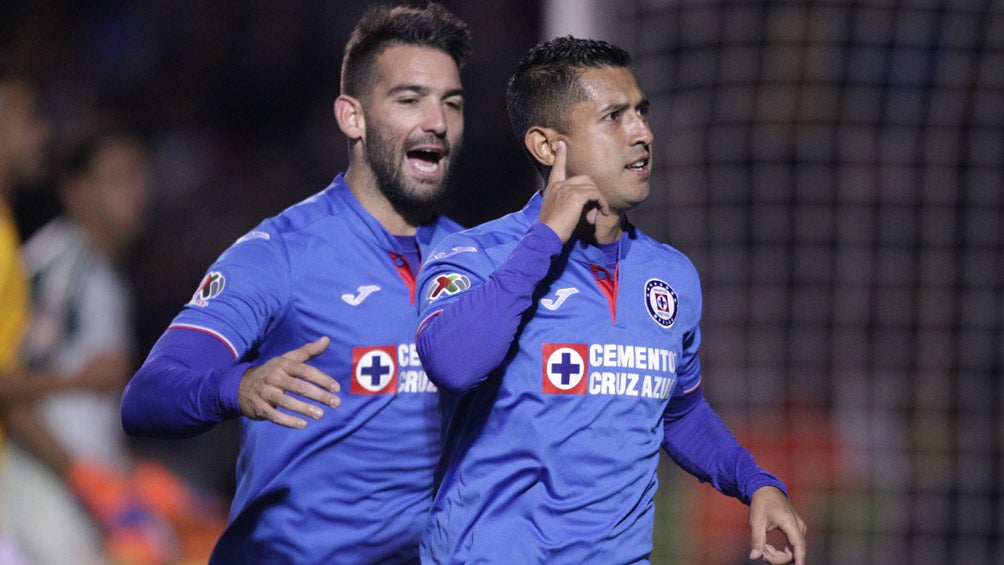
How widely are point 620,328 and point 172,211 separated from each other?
667 centimetres

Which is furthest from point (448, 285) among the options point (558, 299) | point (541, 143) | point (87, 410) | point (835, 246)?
point (835, 246)

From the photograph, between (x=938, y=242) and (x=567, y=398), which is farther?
(x=938, y=242)

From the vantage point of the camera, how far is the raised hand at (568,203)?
93.9 inches

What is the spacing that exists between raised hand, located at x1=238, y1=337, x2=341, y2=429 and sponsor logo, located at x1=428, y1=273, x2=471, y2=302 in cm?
27

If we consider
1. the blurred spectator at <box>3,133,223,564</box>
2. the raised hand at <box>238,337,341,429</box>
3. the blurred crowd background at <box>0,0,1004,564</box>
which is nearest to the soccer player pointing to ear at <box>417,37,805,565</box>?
the raised hand at <box>238,337,341,429</box>

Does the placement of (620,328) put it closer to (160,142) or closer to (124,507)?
(124,507)

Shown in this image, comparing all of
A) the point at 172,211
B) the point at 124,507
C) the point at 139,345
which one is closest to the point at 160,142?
the point at 172,211

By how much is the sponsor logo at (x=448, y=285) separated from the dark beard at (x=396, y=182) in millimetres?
759

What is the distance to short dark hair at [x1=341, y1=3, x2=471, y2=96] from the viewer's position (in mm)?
3299

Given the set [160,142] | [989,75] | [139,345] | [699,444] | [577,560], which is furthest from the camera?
[160,142]

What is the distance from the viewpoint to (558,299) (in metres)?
2.56

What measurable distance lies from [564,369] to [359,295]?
0.75 meters

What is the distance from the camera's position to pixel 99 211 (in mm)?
6930

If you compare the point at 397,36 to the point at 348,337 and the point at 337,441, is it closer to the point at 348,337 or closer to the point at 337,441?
the point at 348,337
